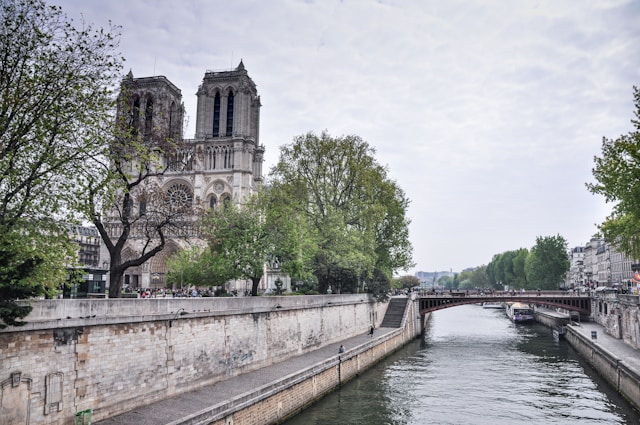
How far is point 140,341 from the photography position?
18.0m

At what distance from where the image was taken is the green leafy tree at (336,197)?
41062 millimetres

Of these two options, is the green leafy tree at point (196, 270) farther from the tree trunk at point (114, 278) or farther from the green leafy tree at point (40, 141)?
the green leafy tree at point (40, 141)

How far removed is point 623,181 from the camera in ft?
89.5

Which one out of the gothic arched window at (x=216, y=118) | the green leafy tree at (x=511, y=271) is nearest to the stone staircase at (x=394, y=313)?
the gothic arched window at (x=216, y=118)

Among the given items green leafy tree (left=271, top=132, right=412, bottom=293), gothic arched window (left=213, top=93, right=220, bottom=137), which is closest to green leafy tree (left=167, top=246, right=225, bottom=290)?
green leafy tree (left=271, top=132, right=412, bottom=293)

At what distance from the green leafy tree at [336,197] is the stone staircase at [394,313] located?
5043mm

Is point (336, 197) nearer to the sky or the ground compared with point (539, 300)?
nearer to the sky

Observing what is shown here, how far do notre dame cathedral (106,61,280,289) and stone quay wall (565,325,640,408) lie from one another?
41.5 metres

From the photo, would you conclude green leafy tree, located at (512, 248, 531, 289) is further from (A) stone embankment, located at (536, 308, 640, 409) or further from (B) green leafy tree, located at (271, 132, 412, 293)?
(B) green leafy tree, located at (271, 132, 412, 293)

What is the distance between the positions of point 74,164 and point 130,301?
4.89 meters

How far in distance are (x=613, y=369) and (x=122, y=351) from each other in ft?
82.7

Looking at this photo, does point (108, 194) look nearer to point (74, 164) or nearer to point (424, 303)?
point (74, 164)

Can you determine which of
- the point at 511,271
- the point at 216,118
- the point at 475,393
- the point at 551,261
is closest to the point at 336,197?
the point at 475,393

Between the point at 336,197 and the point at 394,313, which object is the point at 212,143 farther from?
the point at 394,313
